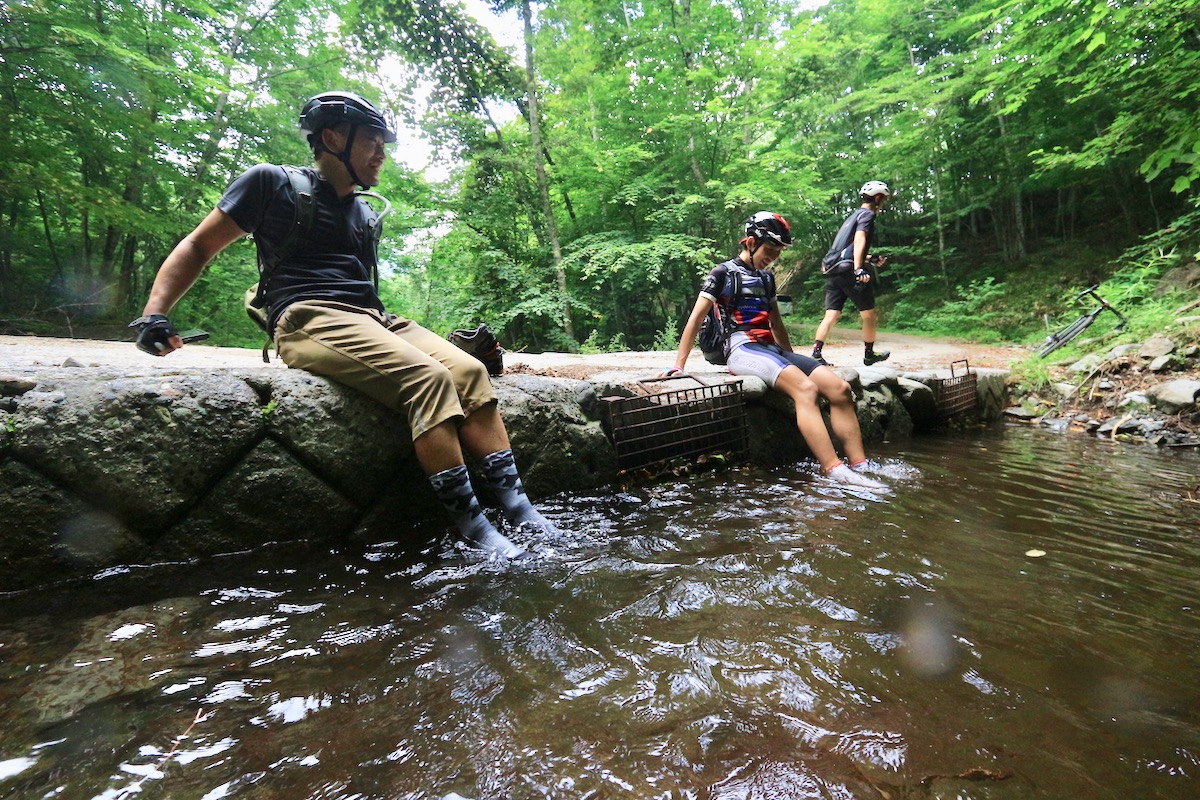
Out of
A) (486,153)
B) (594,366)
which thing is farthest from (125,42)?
(594,366)

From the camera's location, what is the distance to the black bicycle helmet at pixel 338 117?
6.66 feet

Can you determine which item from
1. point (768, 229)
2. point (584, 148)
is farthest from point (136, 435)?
point (584, 148)

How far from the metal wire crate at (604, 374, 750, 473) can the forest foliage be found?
6.72 metres

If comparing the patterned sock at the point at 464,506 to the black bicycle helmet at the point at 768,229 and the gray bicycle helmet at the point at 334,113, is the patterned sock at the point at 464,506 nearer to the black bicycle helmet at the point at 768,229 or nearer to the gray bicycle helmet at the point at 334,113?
the gray bicycle helmet at the point at 334,113

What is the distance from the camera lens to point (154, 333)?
1.71 metres

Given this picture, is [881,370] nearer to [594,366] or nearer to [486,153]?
[594,366]

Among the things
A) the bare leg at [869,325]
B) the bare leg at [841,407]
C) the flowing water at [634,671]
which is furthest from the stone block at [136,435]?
the bare leg at [869,325]

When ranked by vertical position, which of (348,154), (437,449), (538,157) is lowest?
(437,449)

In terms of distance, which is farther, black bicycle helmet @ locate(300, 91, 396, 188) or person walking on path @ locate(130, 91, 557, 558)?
black bicycle helmet @ locate(300, 91, 396, 188)

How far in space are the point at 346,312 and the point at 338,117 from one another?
839 mm

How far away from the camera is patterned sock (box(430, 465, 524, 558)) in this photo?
1.91 metres

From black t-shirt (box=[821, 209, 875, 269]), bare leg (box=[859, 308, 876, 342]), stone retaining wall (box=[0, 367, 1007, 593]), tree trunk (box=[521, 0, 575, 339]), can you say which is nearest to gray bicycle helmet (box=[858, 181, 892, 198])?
black t-shirt (box=[821, 209, 875, 269])

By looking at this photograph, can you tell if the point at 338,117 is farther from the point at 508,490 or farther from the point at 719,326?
the point at 719,326

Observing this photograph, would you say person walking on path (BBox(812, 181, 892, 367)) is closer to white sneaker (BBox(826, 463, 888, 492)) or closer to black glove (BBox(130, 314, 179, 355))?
white sneaker (BBox(826, 463, 888, 492))
